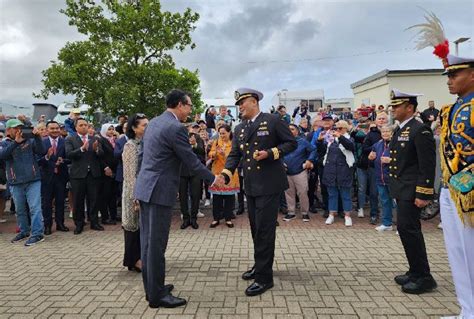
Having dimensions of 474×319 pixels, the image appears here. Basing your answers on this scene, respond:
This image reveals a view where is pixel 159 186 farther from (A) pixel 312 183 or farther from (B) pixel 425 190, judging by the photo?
(A) pixel 312 183

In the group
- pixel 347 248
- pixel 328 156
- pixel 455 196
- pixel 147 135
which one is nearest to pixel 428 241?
pixel 347 248

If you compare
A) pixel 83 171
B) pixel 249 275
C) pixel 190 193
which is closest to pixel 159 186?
pixel 249 275

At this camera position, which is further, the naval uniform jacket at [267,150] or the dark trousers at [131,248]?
the dark trousers at [131,248]

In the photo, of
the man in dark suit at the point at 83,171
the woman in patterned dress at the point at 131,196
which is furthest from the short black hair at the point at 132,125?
the man in dark suit at the point at 83,171

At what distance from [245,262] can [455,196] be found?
2.95m

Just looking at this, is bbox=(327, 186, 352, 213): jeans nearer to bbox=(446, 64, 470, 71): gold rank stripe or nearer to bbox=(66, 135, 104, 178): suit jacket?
bbox=(446, 64, 470, 71): gold rank stripe

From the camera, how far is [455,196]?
3104 millimetres

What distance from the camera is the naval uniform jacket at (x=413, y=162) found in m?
3.94

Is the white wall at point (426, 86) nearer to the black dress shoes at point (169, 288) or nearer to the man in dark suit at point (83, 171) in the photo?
the man in dark suit at point (83, 171)

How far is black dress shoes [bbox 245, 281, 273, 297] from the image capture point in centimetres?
401

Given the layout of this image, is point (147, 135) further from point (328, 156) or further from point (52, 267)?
point (328, 156)

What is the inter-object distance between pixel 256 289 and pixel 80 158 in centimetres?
485

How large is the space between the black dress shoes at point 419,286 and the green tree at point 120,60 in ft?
52.9

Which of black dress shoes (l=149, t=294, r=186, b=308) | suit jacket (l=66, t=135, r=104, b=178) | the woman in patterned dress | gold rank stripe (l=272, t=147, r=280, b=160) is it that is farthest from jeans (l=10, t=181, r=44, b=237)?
gold rank stripe (l=272, t=147, r=280, b=160)
